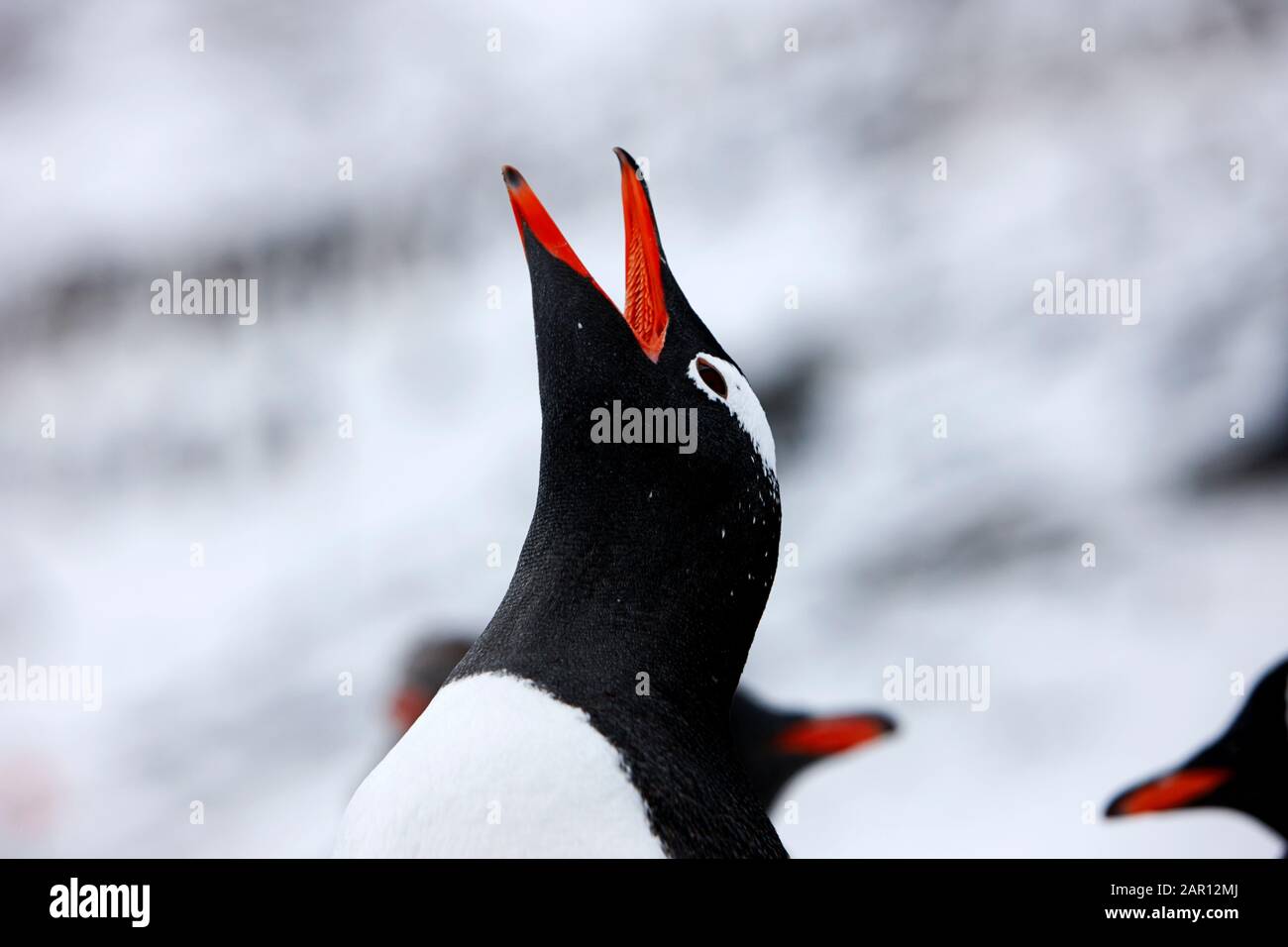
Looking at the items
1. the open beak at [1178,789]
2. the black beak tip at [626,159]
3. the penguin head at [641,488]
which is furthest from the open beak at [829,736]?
the black beak tip at [626,159]

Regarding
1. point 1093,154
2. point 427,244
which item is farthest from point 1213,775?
point 427,244

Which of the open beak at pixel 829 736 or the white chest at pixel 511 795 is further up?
the white chest at pixel 511 795

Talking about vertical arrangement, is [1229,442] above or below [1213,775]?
above

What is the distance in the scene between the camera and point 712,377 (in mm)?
944

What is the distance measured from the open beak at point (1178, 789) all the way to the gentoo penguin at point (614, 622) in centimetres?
173

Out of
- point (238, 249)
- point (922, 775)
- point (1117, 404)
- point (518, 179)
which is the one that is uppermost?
point (238, 249)

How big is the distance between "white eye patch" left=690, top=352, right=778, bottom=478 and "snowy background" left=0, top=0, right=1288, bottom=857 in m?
1.43

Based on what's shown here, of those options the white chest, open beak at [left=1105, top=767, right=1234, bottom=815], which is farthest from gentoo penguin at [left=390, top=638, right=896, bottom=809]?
the white chest

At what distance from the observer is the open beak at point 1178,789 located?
7.67 feet

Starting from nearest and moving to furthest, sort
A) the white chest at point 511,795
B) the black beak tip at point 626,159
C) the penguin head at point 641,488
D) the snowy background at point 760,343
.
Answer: the white chest at point 511,795
the penguin head at point 641,488
the black beak tip at point 626,159
the snowy background at point 760,343

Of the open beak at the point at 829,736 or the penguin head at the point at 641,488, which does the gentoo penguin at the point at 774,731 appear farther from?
the penguin head at the point at 641,488
